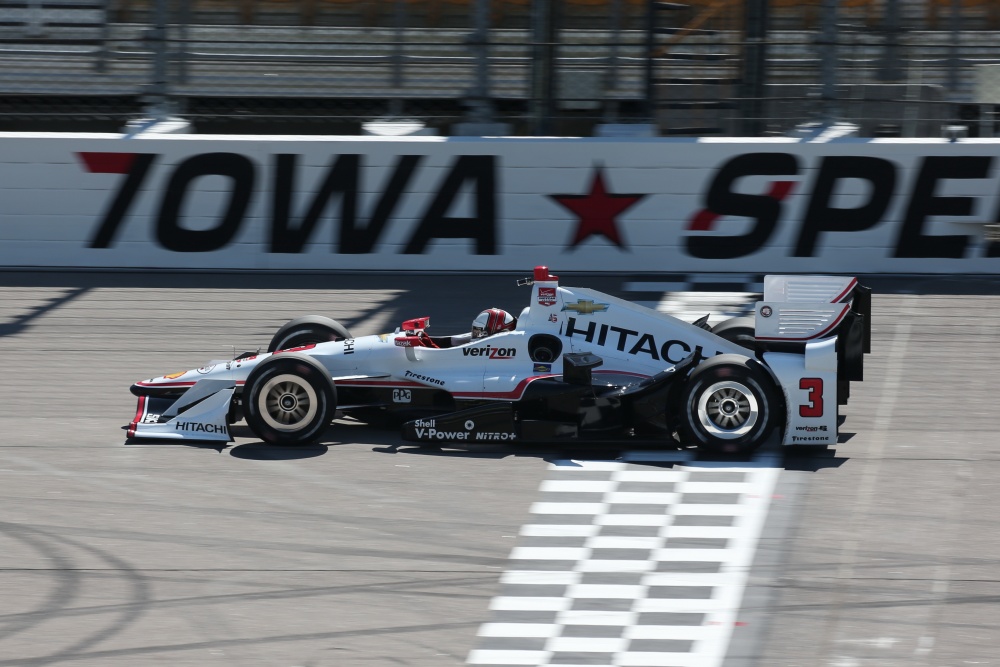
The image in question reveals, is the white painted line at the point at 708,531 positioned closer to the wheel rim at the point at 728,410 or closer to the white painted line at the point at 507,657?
the wheel rim at the point at 728,410

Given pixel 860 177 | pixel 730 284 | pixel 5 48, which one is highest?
pixel 5 48

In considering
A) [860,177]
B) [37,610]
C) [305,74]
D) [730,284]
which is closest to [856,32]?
[860,177]

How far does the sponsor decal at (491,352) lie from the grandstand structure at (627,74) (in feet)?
19.9

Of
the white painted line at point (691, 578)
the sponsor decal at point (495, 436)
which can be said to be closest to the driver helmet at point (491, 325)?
the sponsor decal at point (495, 436)

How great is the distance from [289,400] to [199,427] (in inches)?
22.4

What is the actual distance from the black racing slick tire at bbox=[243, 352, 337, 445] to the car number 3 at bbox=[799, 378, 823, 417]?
8.34ft

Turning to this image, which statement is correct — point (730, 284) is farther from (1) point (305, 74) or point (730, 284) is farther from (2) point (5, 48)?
(2) point (5, 48)

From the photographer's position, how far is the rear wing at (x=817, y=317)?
25.0 feet

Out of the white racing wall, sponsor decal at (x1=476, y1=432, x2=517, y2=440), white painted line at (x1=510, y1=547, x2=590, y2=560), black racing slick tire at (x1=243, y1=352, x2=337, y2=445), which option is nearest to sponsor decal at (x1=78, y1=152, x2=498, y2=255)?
the white racing wall

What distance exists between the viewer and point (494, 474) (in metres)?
7.24

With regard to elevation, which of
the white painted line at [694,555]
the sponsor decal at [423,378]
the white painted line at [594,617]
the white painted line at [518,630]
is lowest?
the white painted line at [694,555]

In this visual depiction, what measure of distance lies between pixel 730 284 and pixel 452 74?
4.18 metres

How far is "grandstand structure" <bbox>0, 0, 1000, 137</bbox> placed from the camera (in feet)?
43.8

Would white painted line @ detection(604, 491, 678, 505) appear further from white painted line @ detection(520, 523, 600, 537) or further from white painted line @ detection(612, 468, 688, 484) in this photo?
white painted line @ detection(520, 523, 600, 537)
